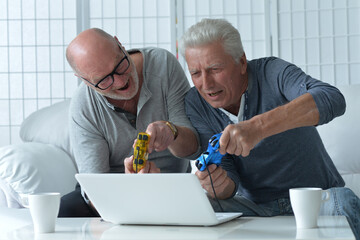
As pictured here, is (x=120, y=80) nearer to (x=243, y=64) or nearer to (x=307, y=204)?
(x=243, y=64)

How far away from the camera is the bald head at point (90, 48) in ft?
6.13

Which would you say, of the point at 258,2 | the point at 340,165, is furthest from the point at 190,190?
the point at 258,2

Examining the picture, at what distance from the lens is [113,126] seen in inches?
80.7

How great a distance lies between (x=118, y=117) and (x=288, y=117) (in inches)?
30.4

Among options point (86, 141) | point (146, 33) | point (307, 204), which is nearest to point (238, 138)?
point (307, 204)

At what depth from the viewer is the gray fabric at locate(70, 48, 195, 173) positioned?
204 cm

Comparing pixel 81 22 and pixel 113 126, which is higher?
pixel 81 22

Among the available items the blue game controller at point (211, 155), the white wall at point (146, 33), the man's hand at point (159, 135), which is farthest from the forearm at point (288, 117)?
the white wall at point (146, 33)

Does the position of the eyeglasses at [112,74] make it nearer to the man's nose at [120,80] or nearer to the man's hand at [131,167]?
the man's nose at [120,80]

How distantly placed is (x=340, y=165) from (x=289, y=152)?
0.89m

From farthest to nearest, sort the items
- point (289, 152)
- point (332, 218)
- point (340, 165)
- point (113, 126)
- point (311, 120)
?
point (340, 165)
point (113, 126)
point (289, 152)
point (311, 120)
point (332, 218)

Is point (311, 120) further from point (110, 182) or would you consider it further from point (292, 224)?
point (110, 182)

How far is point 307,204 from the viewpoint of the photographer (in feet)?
4.08

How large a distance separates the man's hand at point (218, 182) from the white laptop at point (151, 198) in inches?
10.8
